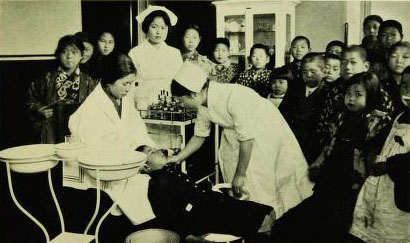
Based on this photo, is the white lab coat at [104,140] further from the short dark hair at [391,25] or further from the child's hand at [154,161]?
the short dark hair at [391,25]

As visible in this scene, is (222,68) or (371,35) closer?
(371,35)

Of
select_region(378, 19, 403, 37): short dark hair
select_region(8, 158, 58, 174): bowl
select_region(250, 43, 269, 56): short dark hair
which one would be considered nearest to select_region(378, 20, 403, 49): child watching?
select_region(378, 19, 403, 37): short dark hair

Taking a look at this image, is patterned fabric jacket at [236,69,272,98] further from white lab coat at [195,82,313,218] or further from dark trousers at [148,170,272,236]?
dark trousers at [148,170,272,236]

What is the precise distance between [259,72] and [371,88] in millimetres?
559

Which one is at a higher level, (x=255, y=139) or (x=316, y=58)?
(x=316, y=58)

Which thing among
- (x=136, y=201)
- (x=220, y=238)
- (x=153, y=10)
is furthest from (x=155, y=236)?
(x=153, y=10)

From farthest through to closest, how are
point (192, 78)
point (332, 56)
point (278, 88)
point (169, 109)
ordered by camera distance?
point (169, 109) < point (278, 88) < point (192, 78) < point (332, 56)

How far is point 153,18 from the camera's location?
92.3 inches

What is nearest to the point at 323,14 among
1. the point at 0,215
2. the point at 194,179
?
the point at 194,179

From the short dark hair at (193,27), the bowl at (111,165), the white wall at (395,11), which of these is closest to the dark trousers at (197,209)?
the bowl at (111,165)

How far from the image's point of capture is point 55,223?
2.32m

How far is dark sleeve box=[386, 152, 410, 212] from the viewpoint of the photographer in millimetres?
1803

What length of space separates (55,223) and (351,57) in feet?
5.66

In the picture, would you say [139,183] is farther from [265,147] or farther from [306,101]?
[306,101]
